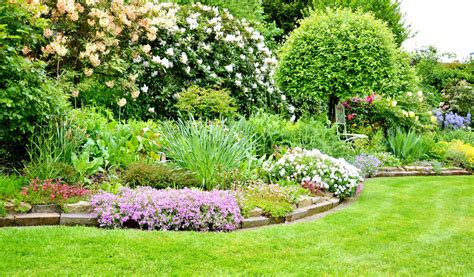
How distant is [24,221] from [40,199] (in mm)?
301

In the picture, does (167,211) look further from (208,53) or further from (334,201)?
(208,53)

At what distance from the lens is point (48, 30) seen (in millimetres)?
7625

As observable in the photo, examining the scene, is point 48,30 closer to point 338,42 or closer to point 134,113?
point 134,113

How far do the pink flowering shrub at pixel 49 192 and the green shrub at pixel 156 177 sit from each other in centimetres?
64

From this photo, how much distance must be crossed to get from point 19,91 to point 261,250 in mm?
2831

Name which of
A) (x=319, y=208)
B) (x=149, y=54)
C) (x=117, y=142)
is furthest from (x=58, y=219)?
(x=149, y=54)

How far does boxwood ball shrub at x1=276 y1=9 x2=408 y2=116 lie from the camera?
9.70 meters

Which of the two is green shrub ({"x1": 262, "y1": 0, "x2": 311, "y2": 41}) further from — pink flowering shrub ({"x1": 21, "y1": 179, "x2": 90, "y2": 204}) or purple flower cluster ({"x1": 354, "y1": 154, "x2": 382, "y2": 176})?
pink flowering shrub ({"x1": 21, "y1": 179, "x2": 90, "y2": 204})

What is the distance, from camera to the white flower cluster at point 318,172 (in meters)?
6.54

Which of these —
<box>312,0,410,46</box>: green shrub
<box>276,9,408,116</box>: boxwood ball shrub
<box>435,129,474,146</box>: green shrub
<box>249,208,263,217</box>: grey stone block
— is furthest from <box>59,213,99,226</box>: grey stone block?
<box>312,0,410,46</box>: green shrub

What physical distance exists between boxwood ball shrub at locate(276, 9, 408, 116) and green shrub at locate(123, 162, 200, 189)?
194 inches

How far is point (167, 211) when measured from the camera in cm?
472

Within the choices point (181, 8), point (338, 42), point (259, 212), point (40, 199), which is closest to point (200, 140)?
point (259, 212)

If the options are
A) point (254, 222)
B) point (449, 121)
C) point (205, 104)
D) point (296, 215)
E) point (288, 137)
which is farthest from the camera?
point (449, 121)
